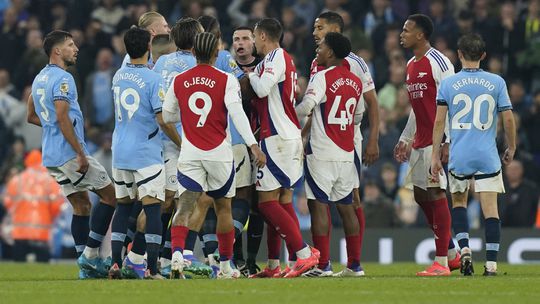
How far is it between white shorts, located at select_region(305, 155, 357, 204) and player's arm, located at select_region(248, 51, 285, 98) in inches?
40.2

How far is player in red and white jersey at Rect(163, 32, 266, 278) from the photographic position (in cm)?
1423

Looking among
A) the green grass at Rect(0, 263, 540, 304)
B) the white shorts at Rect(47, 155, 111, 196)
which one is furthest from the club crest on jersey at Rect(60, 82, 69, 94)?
the green grass at Rect(0, 263, 540, 304)

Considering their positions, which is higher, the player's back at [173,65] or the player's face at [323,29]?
the player's face at [323,29]

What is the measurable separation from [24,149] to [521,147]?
8413 millimetres

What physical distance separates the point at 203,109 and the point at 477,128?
2.87m

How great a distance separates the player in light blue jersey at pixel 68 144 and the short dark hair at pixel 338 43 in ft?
8.73

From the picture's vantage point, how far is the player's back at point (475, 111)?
15016 millimetres

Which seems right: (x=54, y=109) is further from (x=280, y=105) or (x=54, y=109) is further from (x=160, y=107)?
(x=280, y=105)

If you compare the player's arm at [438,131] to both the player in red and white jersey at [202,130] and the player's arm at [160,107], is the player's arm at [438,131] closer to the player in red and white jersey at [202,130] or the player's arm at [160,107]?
the player in red and white jersey at [202,130]

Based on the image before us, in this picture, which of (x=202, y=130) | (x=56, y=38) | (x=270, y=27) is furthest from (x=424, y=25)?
(x=56, y=38)

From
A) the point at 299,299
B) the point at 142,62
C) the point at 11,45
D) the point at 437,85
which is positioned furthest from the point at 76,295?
the point at 11,45

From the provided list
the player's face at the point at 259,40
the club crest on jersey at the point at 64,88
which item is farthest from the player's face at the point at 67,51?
the player's face at the point at 259,40

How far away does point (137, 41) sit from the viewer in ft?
48.4

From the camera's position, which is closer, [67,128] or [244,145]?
[67,128]
